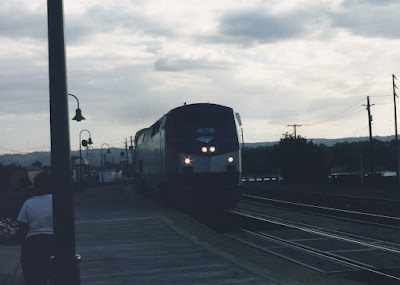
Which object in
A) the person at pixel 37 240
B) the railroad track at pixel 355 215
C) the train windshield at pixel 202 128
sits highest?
the train windshield at pixel 202 128

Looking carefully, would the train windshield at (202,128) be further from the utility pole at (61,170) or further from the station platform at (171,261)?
the utility pole at (61,170)

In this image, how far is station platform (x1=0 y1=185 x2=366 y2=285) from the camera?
851cm

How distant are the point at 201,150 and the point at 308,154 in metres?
34.4

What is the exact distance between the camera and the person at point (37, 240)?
6.25 meters

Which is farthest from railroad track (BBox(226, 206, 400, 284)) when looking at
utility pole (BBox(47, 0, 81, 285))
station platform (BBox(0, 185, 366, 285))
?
utility pole (BBox(47, 0, 81, 285))

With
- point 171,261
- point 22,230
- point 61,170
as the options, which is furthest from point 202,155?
point 61,170

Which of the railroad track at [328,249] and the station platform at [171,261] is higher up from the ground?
the station platform at [171,261]

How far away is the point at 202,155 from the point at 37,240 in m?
15.6

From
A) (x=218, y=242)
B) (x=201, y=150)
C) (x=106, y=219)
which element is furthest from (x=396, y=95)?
(x=218, y=242)

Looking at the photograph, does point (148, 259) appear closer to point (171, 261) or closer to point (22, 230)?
point (171, 261)

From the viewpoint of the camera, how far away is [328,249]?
1293 cm

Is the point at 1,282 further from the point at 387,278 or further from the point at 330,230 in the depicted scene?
the point at 330,230

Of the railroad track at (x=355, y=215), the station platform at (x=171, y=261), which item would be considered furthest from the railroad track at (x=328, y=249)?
the railroad track at (x=355, y=215)

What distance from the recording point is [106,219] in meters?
18.9
